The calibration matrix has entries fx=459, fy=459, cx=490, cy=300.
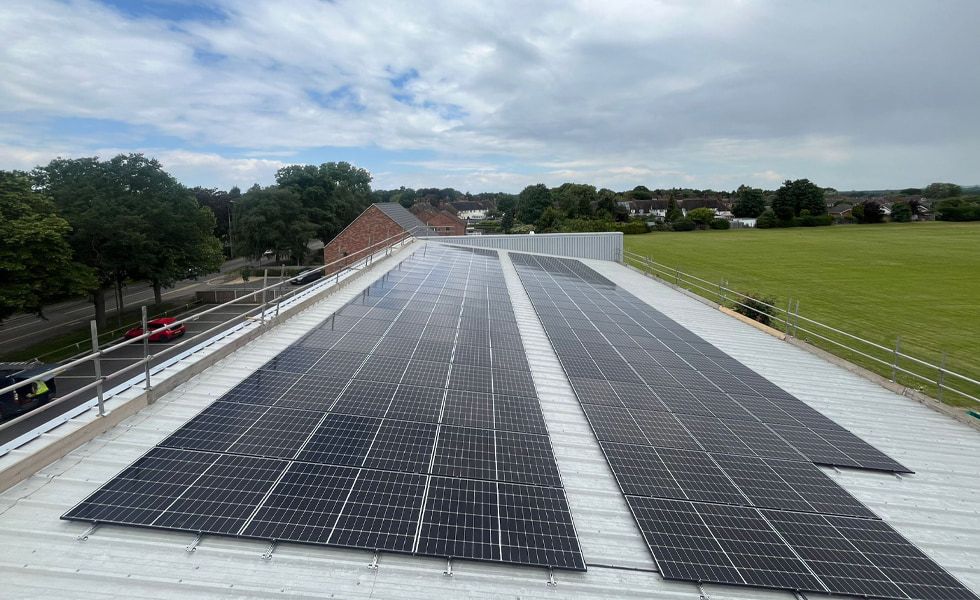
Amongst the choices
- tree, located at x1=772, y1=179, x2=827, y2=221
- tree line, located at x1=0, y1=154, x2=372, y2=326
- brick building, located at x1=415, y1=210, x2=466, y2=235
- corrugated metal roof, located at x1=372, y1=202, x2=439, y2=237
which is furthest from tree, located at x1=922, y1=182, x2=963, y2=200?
tree line, located at x1=0, y1=154, x2=372, y2=326

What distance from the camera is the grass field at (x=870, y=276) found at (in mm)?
31123

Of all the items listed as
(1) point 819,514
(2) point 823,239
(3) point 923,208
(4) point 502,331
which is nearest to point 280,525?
(1) point 819,514

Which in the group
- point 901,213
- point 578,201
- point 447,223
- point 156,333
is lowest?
point 156,333

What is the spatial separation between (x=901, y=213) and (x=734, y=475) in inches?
6260

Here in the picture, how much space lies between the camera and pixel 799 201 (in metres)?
122

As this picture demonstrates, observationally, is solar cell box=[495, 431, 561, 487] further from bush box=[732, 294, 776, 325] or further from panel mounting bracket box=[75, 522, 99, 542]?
bush box=[732, 294, 776, 325]

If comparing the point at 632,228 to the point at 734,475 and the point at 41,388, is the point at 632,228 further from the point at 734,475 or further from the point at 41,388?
the point at 734,475

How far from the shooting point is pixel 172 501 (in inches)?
225

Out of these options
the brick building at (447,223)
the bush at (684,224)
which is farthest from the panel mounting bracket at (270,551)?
the bush at (684,224)

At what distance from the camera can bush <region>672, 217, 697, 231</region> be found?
114 metres

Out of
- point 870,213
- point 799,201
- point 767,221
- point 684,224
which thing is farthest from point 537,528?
point 870,213

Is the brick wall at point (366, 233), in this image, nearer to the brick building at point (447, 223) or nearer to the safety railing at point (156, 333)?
the safety railing at point (156, 333)

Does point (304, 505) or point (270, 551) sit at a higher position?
point (304, 505)

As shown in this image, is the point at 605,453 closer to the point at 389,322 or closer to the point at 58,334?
the point at 389,322
